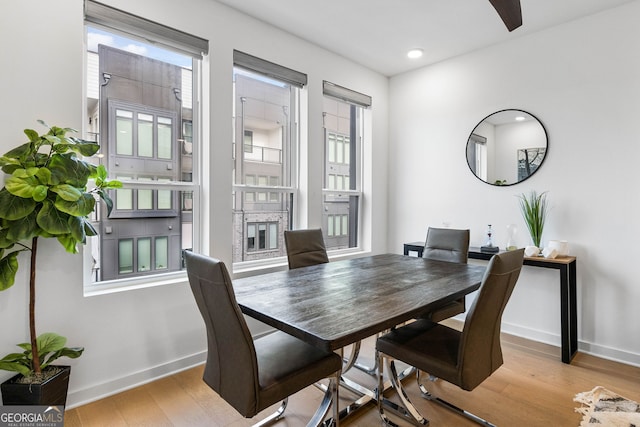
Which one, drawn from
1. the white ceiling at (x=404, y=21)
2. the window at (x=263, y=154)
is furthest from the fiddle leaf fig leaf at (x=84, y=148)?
the white ceiling at (x=404, y=21)

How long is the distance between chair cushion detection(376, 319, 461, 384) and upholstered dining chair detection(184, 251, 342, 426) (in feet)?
1.11

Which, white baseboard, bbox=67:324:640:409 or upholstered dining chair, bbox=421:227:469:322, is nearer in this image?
white baseboard, bbox=67:324:640:409

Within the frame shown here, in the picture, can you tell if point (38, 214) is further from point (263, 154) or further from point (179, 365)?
point (263, 154)

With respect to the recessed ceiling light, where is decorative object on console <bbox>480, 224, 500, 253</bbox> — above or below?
below

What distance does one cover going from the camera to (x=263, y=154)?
3211 mm

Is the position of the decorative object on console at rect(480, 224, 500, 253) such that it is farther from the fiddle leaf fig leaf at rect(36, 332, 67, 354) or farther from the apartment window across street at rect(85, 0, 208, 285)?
the fiddle leaf fig leaf at rect(36, 332, 67, 354)

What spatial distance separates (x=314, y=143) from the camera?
344 cm

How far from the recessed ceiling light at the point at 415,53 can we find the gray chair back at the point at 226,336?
3.15 m

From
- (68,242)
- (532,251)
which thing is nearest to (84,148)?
(68,242)

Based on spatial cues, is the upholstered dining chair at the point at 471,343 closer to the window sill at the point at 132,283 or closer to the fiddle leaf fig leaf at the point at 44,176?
the window sill at the point at 132,283

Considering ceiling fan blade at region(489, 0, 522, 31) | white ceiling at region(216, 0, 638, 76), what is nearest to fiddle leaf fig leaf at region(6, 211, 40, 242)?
white ceiling at region(216, 0, 638, 76)

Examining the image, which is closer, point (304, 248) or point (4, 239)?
point (4, 239)

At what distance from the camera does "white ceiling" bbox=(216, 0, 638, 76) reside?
270 centimetres

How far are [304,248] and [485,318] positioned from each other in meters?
1.55
